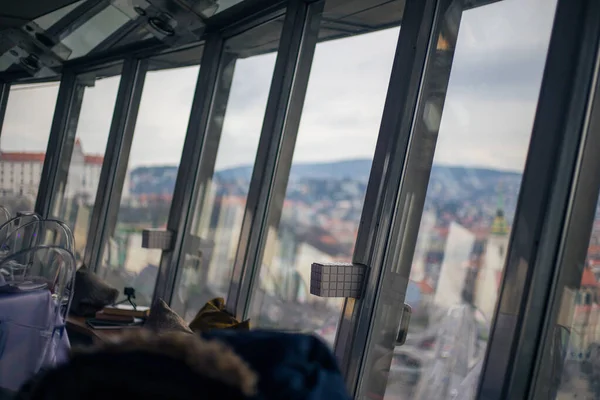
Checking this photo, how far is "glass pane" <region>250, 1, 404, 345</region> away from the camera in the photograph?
10.7ft

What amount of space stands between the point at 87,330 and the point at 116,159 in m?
2.39

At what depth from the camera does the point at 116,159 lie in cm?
605

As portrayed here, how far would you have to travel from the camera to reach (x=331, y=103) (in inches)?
139

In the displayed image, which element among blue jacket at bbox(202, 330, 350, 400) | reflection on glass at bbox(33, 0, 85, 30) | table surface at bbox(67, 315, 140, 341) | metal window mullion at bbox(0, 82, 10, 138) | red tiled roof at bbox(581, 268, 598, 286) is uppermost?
reflection on glass at bbox(33, 0, 85, 30)

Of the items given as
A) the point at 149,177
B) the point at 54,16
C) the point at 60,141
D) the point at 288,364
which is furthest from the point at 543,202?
the point at 60,141

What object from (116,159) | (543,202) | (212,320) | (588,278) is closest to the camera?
(588,278)

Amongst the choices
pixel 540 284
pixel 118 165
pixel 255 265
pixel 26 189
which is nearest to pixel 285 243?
pixel 255 265

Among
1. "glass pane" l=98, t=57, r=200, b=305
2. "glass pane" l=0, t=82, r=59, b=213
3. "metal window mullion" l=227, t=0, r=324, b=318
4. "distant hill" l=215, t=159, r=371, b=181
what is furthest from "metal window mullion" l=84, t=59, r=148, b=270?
"metal window mullion" l=227, t=0, r=324, b=318

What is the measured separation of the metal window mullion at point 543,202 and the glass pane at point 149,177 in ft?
10.9

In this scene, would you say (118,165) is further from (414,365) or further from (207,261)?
(414,365)

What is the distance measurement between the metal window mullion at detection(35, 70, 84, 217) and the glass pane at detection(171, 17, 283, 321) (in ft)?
10.7

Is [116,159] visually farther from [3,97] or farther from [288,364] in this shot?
[288,364]

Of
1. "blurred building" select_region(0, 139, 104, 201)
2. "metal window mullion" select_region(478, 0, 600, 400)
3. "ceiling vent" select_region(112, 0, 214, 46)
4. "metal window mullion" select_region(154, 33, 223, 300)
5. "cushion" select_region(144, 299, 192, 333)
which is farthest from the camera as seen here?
"blurred building" select_region(0, 139, 104, 201)

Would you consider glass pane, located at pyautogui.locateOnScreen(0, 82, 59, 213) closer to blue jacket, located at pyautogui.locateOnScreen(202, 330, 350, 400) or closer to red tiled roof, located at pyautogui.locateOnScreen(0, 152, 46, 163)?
red tiled roof, located at pyautogui.locateOnScreen(0, 152, 46, 163)
